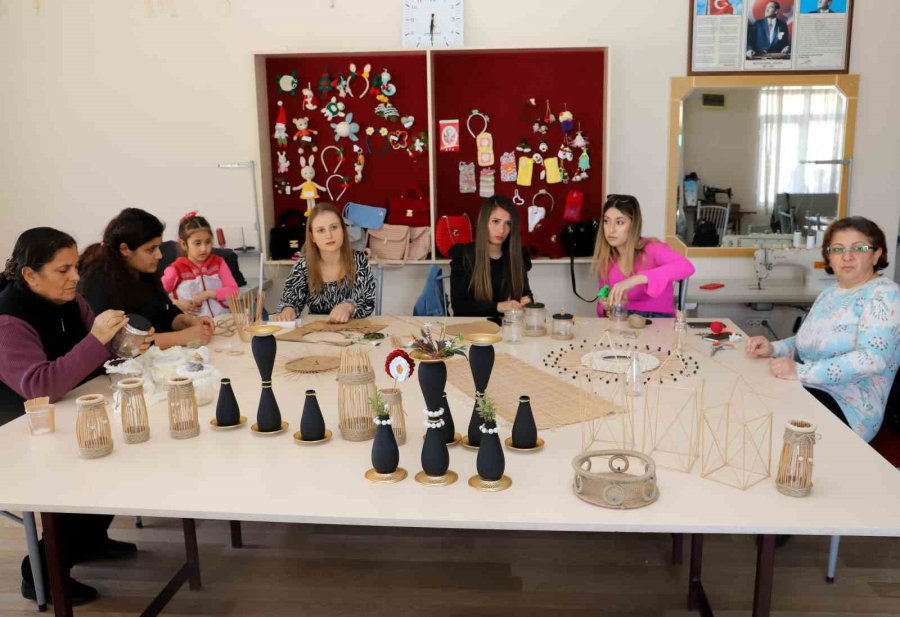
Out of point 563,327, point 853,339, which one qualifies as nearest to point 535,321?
point 563,327

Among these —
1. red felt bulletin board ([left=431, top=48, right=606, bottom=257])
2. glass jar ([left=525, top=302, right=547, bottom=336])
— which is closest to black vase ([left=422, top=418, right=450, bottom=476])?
glass jar ([left=525, top=302, right=547, bottom=336])

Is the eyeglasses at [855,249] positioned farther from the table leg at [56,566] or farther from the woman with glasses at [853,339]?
the table leg at [56,566]

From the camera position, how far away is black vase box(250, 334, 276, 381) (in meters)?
1.79

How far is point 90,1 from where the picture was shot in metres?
4.27

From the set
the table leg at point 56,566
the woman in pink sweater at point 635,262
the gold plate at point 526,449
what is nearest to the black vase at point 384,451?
the gold plate at point 526,449

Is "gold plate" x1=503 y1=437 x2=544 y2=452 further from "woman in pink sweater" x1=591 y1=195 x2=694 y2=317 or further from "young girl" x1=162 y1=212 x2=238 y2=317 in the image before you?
"young girl" x1=162 y1=212 x2=238 y2=317

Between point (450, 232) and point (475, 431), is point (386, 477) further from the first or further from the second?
point (450, 232)

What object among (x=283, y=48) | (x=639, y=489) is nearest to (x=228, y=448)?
(x=639, y=489)

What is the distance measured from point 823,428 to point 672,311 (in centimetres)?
150

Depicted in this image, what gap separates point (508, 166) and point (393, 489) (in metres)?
3.20

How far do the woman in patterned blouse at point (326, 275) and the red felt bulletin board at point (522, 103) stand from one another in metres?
1.18

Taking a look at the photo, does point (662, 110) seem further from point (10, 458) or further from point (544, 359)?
point (10, 458)

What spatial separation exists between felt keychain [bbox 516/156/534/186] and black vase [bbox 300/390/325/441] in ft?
9.67

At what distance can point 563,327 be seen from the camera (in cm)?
266
